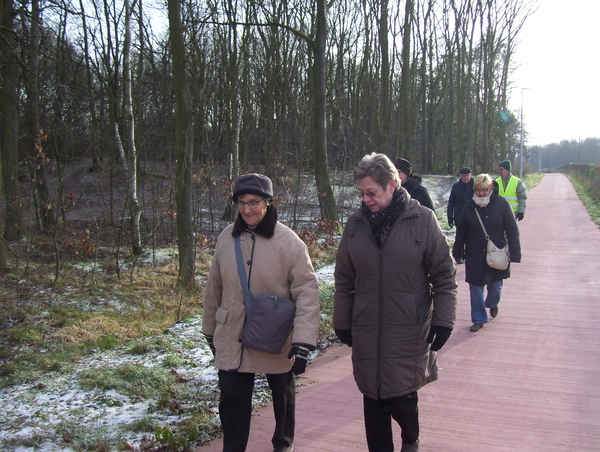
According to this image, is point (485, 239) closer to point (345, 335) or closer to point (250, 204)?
point (345, 335)

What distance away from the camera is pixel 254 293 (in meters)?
3.28

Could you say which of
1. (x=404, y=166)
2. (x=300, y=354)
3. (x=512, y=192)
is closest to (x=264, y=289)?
(x=300, y=354)

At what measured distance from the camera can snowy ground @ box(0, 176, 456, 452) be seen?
3.67 metres

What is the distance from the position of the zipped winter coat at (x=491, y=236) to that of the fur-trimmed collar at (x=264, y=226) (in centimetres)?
370

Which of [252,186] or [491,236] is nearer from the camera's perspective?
[252,186]

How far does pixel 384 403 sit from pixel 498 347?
3037 millimetres

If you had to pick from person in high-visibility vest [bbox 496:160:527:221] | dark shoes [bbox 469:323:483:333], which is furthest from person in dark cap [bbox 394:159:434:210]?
person in high-visibility vest [bbox 496:160:527:221]

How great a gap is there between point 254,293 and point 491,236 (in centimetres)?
400

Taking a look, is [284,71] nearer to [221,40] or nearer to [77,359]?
[221,40]

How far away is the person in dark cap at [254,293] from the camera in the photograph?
127 inches

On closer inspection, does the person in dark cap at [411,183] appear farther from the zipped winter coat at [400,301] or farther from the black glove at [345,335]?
the black glove at [345,335]

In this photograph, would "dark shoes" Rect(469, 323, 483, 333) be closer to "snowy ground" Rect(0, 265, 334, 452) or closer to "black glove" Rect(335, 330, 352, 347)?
"snowy ground" Rect(0, 265, 334, 452)

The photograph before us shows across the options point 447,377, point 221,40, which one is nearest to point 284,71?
point 221,40

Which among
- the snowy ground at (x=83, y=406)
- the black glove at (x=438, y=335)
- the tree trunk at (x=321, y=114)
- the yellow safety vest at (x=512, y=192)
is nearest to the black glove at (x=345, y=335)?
the black glove at (x=438, y=335)
